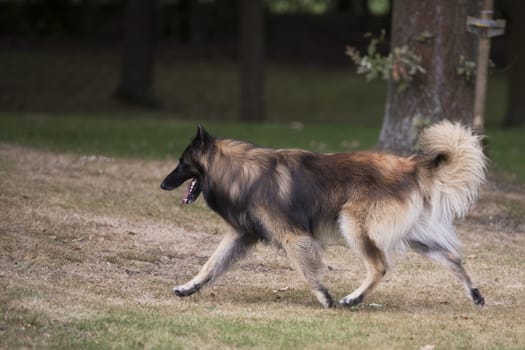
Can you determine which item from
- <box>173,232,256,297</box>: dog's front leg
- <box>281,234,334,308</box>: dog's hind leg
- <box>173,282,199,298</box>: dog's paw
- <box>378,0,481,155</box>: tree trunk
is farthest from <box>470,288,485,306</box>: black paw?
<box>378,0,481,155</box>: tree trunk

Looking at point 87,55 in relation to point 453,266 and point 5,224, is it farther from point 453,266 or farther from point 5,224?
point 453,266

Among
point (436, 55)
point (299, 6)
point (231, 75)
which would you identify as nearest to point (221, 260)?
point (436, 55)

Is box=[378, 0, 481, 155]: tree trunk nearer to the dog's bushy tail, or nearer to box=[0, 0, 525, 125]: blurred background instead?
the dog's bushy tail

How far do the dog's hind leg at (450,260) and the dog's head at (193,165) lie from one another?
194 centimetres

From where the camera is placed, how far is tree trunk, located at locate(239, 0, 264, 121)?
24.9 metres

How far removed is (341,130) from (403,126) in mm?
7752

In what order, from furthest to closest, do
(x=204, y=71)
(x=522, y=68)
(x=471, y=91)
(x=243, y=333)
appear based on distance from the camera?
(x=204, y=71) < (x=522, y=68) < (x=471, y=91) < (x=243, y=333)

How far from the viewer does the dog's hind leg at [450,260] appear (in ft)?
27.1

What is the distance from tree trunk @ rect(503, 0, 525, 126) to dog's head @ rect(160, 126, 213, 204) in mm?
17082

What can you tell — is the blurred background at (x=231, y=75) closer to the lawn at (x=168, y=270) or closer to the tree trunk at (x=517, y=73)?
the tree trunk at (x=517, y=73)

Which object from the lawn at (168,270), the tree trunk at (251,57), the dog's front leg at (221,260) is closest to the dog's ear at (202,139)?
the dog's front leg at (221,260)

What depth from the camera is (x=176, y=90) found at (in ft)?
112

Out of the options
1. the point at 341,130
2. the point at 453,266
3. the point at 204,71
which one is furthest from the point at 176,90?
the point at 453,266

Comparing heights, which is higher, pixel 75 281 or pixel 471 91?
pixel 471 91
